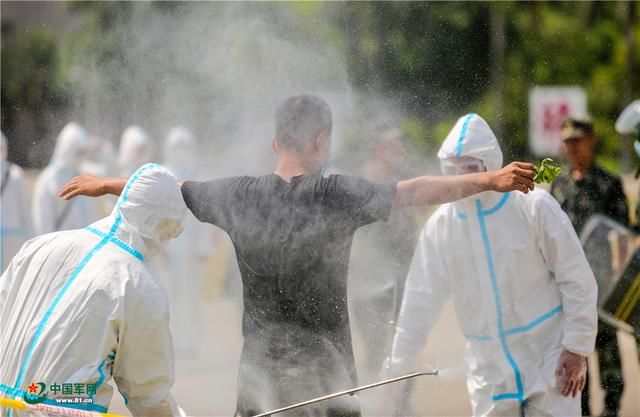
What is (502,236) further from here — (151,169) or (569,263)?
(151,169)

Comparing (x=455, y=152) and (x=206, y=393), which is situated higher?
(x=455, y=152)

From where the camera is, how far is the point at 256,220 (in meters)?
4.11

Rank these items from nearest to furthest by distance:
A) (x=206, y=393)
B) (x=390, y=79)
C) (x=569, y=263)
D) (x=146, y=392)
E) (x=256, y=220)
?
1. (x=146, y=392)
2. (x=256, y=220)
3. (x=569, y=263)
4. (x=206, y=393)
5. (x=390, y=79)

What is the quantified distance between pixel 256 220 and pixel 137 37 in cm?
371

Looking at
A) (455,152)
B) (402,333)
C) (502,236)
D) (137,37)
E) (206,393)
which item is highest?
(137,37)

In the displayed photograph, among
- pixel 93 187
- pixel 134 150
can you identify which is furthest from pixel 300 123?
pixel 134 150

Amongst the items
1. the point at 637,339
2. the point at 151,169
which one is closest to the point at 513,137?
the point at 637,339

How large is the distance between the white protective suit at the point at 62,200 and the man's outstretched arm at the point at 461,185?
16.0 feet

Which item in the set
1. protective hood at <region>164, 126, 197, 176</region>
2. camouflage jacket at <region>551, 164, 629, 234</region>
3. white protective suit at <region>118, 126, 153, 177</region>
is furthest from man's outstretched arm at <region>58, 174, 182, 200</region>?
white protective suit at <region>118, 126, 153, 177</region>

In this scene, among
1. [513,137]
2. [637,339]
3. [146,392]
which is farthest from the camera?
[513,137]

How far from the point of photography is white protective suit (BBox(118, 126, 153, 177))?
10.3 m

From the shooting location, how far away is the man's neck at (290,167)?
4.09 meters

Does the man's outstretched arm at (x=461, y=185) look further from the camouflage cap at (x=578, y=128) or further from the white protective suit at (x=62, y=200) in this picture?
the white protective suit at (x=62, y=200)

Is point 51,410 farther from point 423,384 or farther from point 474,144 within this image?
point 423,384
